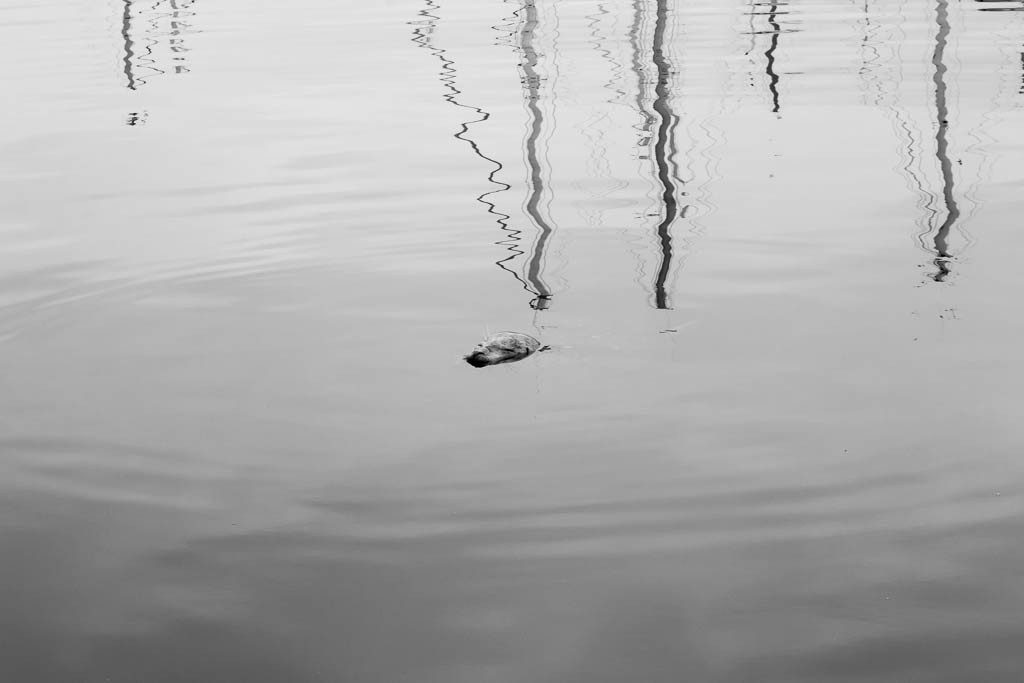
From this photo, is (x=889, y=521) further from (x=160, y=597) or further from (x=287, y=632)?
(x=160, y=597)

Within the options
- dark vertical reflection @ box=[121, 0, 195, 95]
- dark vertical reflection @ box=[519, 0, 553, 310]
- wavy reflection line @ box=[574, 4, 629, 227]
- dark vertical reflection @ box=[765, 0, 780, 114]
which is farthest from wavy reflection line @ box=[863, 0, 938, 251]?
dark vertical reflection @ box=[121, 0, 195, 95]

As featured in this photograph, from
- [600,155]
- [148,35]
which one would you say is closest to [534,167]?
[600,155]

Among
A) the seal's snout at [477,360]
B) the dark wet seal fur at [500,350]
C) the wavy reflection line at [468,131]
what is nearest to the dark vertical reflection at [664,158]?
the wavy reflection line at [468,131]

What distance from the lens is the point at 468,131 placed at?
16.0 metres

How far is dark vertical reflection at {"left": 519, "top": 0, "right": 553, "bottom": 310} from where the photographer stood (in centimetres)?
1025

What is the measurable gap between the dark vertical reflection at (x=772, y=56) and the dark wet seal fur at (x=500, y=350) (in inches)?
360

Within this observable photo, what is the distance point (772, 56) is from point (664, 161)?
7803mm

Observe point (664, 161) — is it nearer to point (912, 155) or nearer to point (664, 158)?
point (664, 158)

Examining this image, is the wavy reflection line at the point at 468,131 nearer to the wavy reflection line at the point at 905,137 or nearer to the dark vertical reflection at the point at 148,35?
the wavy reflection line at the point at 905,137

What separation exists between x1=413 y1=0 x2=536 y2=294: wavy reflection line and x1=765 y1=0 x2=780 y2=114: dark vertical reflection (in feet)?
12.9

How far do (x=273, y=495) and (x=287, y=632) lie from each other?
50.5 inches

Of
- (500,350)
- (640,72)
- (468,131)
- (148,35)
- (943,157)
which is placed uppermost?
(500,350)

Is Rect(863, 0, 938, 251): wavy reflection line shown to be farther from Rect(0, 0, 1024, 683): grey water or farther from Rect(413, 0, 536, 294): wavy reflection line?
Rect(413, 0, 536, 294): wavy reflection line

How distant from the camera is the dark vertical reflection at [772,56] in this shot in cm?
1755
